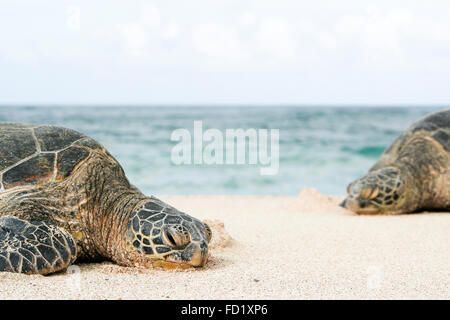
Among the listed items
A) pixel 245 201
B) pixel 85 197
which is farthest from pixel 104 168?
pixel 245 201

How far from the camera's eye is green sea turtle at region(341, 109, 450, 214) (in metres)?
6.21

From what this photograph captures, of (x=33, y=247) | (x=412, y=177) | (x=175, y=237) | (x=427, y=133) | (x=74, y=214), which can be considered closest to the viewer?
(x=33, y=247)

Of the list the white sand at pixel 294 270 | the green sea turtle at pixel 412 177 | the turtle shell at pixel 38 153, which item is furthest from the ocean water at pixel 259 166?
the turtle shell at pixel 38 153

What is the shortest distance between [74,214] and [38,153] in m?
0.56

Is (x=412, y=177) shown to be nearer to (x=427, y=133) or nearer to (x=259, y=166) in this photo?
(x=427, y=133)

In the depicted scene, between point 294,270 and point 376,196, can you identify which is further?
point 376,196

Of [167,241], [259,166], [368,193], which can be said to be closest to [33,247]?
[167,241]

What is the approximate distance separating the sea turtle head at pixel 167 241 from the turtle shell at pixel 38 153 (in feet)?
2.47

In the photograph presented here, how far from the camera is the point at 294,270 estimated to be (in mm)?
3258

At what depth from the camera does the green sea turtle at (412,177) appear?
6211mm

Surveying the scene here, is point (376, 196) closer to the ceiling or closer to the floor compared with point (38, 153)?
closer to the floor

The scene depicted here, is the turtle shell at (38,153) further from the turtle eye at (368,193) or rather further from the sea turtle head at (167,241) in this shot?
the turtle eye at (368,193)
